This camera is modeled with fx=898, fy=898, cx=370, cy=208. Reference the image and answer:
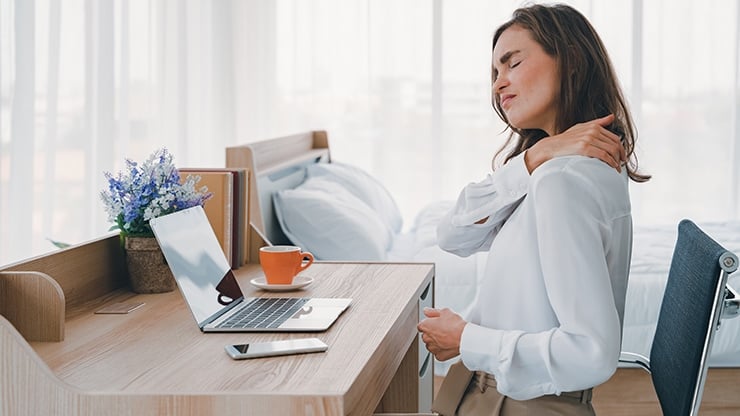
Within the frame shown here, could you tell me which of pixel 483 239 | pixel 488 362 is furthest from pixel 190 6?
pixel 488 362

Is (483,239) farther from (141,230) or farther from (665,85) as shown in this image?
(665,85)

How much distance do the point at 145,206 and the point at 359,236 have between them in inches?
52.6

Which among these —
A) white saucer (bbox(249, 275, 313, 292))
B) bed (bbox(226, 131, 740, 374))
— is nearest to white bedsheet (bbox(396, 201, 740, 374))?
bed (bbox(226, 131, 740, 374))

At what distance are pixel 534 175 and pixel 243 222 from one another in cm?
88

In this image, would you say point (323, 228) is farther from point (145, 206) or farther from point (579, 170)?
point (579, 170)

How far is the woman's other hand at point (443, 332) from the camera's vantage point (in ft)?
4.47

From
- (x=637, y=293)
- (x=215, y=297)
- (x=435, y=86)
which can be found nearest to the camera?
(x=215, y=297)

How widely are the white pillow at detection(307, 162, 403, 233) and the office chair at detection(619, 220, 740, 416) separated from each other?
2.02 metres

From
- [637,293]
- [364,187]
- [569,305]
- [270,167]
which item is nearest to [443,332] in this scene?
[569,305]

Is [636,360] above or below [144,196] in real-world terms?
below

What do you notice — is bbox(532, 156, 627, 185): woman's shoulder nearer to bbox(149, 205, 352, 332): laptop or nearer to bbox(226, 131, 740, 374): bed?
bbox(149, 205, 352, 332): laptop

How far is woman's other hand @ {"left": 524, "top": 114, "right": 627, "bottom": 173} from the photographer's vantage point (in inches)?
51.1

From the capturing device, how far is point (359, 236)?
2.94 meters

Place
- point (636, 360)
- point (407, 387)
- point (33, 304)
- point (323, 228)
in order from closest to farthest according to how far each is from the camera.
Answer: point (33, 304), point (636, 360), point (407, 387), point (323, 228)
